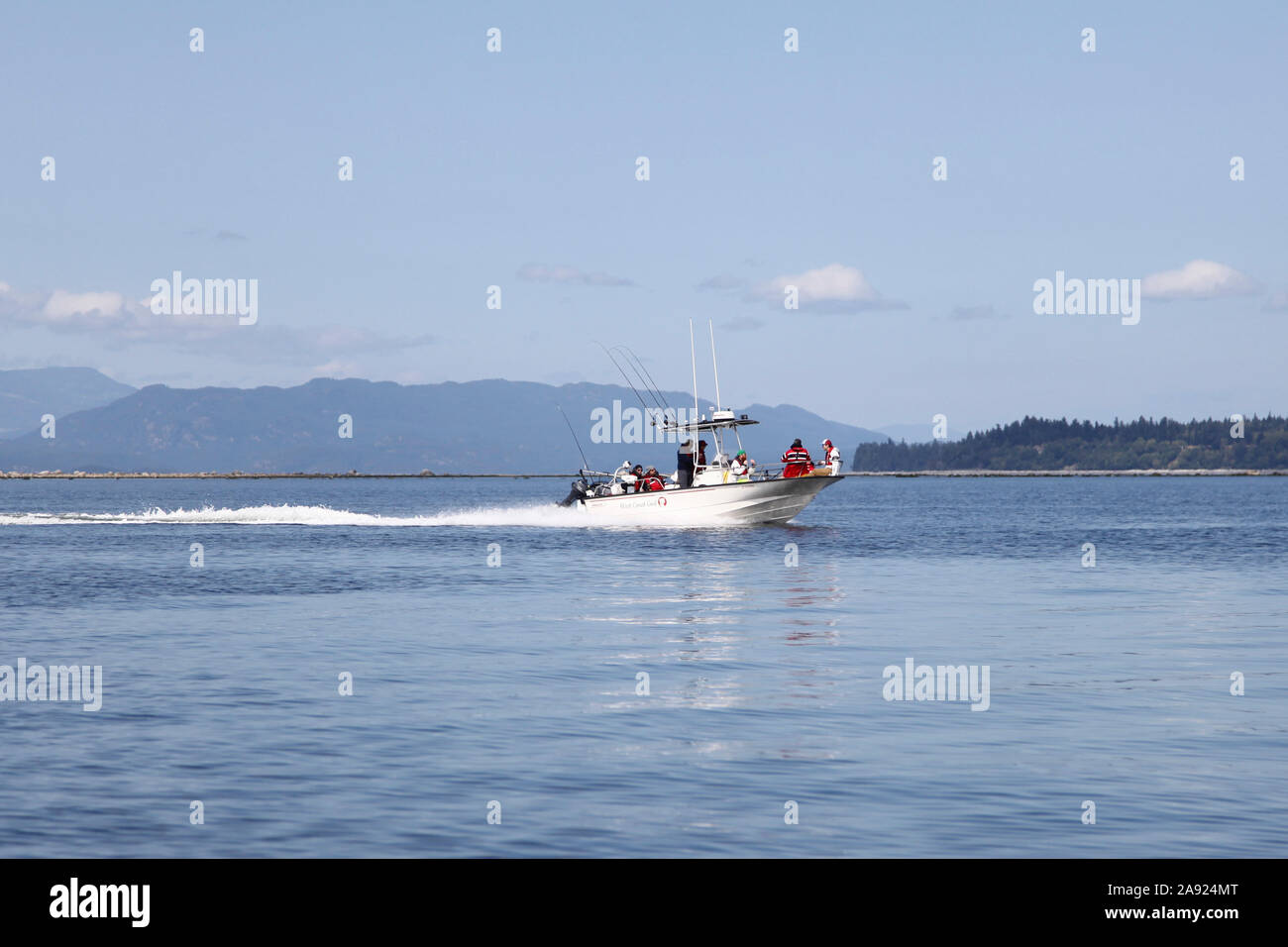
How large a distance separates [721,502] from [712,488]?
95cm

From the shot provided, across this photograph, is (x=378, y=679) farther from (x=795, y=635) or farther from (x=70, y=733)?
(x=795, y=635)

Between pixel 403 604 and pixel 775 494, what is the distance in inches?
1189

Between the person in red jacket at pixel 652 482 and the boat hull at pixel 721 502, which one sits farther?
the person in red jacket at pixel 652 482

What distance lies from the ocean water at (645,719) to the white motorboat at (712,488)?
731 inches

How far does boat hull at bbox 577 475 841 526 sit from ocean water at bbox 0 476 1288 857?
1835 centimetres

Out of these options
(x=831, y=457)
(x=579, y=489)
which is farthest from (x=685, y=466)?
(x=831, y=457)

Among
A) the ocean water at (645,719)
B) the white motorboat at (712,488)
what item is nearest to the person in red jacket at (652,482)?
the white motorboat at (712,488)

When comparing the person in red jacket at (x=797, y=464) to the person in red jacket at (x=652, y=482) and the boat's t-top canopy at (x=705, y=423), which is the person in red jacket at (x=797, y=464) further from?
the person in red jacket at (x=652, y=482)

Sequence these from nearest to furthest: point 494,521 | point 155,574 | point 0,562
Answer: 1. point 155,574
2. point 0,562
3. point 494,521

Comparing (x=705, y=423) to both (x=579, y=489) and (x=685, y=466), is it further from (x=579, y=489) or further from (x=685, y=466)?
(x=579, y=489)

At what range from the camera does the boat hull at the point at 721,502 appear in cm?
6034

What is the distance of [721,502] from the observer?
2382 inches

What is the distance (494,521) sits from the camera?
A: 84625mm
